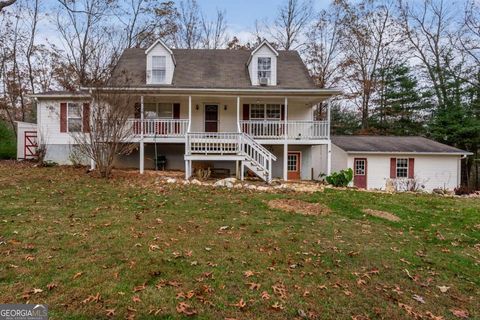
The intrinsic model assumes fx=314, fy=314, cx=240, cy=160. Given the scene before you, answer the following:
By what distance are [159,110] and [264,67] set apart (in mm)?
5750

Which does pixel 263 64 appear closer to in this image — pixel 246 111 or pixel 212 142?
pixel 246 111

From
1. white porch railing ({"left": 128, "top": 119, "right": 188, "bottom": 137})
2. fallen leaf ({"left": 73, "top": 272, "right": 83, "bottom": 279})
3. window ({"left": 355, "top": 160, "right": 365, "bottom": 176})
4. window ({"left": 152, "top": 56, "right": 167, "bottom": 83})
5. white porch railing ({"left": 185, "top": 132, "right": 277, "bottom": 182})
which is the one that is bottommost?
fallen leaf ({"left": 73, "top": 272, "right": 83, "bottom": 279})

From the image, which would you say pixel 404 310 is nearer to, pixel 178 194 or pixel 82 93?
pixel 178 194

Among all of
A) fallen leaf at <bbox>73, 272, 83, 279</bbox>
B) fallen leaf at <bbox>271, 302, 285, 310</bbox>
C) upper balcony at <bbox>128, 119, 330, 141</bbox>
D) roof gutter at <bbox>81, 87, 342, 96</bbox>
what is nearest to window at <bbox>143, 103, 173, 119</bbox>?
upper balcony at <bbox>128, 119, 330, 141</bbox>

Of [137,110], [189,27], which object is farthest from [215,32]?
[137,110]

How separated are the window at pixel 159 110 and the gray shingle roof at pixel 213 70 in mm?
1318

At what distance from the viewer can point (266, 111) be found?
53.5ft

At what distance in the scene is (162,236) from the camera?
5449mm

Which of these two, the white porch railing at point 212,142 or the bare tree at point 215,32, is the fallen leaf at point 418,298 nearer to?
the white porch railing at point 212,142

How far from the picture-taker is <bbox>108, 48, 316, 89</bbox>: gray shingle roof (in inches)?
597

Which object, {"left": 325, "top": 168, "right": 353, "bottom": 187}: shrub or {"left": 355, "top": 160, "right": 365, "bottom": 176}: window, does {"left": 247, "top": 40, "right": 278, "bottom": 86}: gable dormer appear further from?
{"left": 355, "top": 160, "right": 365, "bottom": 176}: window

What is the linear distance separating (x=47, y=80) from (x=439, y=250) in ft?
95.7

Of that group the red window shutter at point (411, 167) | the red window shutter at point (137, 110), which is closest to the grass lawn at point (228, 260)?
the red window shutter at point (137, 110)

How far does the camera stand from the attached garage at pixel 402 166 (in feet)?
55.1
